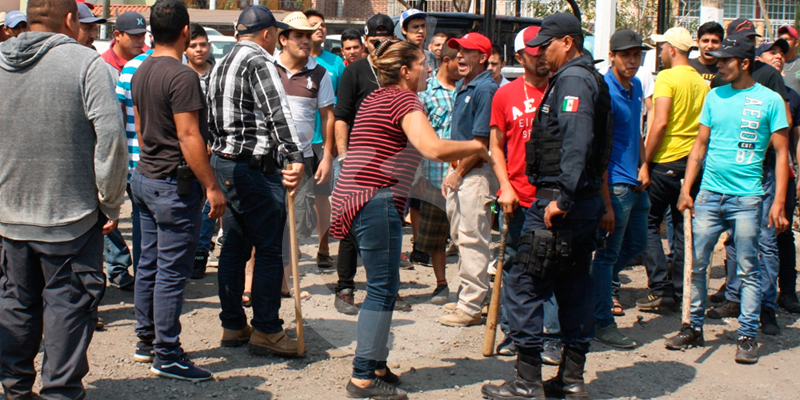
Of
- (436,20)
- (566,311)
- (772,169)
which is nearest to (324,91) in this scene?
(566,311)

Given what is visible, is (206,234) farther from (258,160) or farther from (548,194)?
(548,194)

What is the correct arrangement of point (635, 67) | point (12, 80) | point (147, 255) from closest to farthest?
point (12, 80)
point (147, 255)
point (635, 67)

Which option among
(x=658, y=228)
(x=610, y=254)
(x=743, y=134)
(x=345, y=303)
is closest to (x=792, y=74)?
(x=658, y=228)

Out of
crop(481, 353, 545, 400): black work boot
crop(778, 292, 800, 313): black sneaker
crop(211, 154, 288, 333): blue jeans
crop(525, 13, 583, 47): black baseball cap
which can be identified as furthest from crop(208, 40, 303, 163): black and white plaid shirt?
crop(778, 292, 800, 313): black sneaker

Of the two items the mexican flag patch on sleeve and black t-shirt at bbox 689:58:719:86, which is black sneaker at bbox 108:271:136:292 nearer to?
the mexican flag patch on sleeve

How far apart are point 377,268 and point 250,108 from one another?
1.32m

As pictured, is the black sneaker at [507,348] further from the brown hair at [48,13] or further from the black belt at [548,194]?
the brown hair at [48,13]

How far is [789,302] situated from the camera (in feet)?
22.5

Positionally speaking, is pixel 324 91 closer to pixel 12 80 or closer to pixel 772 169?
pixel 12 80

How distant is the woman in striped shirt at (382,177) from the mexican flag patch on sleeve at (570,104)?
48 centimetres

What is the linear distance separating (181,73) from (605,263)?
3108mm

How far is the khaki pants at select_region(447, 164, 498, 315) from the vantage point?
614 centimetres

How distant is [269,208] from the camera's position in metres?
5.18

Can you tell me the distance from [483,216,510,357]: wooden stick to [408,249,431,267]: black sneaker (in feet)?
8.18
